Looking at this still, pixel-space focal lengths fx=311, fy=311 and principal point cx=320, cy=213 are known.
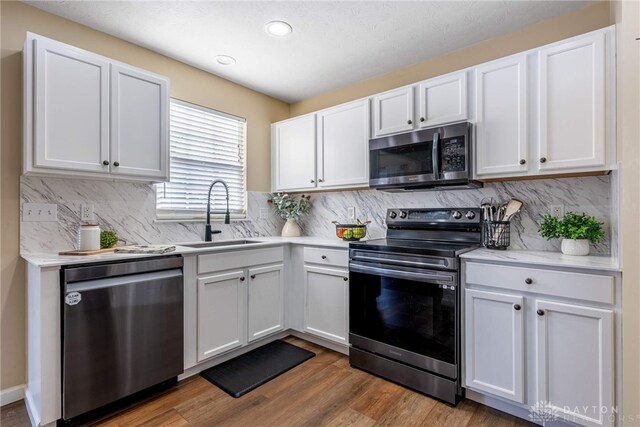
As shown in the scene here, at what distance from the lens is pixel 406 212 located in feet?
9.10

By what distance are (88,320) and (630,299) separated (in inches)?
108

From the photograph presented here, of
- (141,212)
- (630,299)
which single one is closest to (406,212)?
(630,299)

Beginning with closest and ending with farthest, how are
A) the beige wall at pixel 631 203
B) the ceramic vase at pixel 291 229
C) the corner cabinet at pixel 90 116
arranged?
1. the beige wall at pixel 631 203
2. the corner cabinet at pixel 90 116
3. the ceramic vase at pixel 291 229

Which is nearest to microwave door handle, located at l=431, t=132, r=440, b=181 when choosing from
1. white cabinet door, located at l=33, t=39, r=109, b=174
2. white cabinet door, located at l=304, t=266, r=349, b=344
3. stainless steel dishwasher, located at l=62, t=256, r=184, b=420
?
white cabinet door, located at l=304, t=266, r=349, b=344

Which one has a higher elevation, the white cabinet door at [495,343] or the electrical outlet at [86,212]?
the electrical outlet at [86,212]

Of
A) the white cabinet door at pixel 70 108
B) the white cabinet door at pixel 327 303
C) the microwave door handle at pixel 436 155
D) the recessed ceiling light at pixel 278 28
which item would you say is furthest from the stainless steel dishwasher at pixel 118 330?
the microwave door handle at pixel 436 155

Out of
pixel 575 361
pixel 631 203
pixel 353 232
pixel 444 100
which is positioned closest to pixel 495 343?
pixel 575 361

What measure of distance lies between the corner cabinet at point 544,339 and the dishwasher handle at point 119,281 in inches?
76.7

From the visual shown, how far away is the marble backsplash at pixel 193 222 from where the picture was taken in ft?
6.70

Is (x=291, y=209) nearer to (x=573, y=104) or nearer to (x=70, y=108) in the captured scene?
(x=70, y=108)

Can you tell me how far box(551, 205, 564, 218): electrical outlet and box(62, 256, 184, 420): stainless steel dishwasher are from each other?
2621 mm

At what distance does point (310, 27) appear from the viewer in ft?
7.49

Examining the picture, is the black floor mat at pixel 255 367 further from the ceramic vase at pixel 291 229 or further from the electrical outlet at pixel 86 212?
the electrical outlet at pixel 86 212

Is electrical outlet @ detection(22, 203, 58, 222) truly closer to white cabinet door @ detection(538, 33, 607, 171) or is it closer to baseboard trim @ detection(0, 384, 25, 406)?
baseboard trim @ detection(0, 384, 25, 406)
